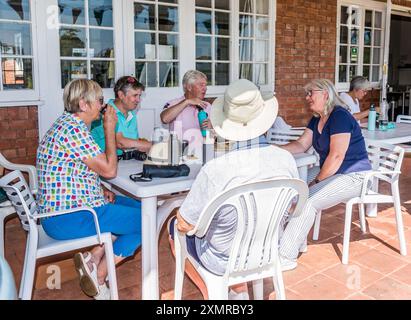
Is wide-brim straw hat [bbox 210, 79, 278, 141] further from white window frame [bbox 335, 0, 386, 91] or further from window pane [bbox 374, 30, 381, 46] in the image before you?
window pane [bbox 374, 30, 381, 46]

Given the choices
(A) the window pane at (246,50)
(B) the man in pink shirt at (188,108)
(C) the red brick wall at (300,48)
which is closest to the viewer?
(B) the man in pink shirt at (188,108)

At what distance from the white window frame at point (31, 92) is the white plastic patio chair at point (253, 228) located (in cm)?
248

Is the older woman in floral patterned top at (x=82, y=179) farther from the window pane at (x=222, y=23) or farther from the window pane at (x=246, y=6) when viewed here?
the window pane at (x=246, y=6)

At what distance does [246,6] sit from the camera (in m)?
5.27

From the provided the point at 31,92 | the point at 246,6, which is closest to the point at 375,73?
the point at 246,6

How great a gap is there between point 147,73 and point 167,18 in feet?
2.07

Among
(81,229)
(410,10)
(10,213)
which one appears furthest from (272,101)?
(410,10)

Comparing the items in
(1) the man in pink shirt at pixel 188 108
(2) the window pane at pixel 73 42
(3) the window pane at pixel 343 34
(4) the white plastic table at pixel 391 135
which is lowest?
(4) the white plastic table at pixel 391 135

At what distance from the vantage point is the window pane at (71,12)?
3900 millimetres

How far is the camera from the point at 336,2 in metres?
6.17

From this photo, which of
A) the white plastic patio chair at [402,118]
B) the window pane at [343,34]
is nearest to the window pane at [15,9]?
the white plastic patio chair at [402,118]

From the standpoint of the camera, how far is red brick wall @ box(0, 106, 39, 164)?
12.3 feet

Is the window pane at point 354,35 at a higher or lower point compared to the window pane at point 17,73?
higher

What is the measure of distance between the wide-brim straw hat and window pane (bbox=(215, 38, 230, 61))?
10.7 ft
